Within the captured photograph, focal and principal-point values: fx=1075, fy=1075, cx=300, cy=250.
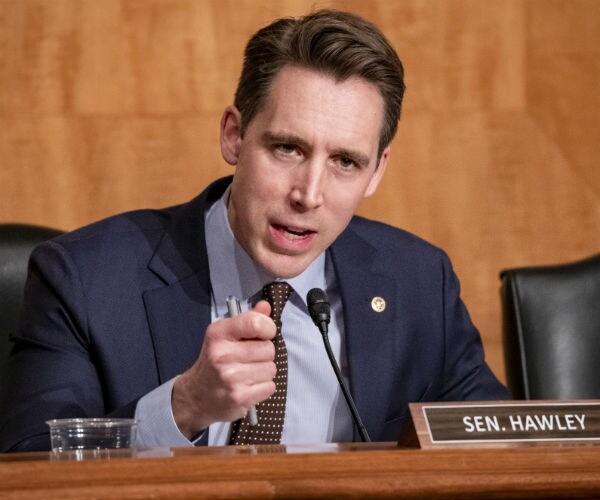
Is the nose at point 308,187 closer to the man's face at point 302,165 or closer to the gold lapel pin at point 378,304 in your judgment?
the man's face at point 302,165

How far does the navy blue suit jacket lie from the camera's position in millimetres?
1954

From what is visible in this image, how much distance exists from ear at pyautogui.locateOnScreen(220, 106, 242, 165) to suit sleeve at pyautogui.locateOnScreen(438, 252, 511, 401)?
0.59m

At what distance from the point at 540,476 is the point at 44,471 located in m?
0.56

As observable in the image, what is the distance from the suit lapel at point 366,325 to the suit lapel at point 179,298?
308 mm

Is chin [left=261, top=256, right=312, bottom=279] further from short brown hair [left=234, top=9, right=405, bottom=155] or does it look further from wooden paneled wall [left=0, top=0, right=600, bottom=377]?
wooden paneled wall [left=0, top=0, right=600, bottom=377]

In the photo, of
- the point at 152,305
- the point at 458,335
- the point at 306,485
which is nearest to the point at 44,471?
the point at 306,485

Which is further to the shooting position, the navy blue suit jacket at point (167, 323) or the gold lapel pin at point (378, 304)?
the gold lapel pin at point (378, 304)

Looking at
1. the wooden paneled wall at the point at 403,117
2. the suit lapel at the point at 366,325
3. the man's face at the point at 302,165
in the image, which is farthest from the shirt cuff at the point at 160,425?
the wooden paneled wall at the point at 403,117

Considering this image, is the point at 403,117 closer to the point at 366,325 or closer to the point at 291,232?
the point at 366,325

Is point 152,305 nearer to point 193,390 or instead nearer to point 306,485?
point 193,390

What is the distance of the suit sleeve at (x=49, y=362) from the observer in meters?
1.84

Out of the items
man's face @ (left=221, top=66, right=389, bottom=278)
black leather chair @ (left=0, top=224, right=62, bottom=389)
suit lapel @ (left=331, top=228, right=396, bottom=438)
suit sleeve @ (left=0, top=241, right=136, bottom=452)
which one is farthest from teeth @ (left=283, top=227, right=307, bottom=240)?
black leather chair @ (left=0, top=224, right=62, bottom=389)

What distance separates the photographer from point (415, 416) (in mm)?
1398

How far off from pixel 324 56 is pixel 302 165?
0.23m
